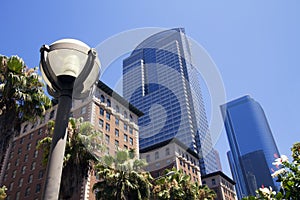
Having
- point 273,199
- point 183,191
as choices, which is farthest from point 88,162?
point 273,199

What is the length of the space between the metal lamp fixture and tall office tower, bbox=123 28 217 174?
1.92ft

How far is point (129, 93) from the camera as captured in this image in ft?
13.1

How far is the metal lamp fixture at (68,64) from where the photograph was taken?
3.56 meters

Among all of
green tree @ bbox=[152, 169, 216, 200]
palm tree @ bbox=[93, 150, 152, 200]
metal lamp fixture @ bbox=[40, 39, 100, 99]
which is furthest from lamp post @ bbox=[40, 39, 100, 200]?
green tree @ bbox=[152, 169, 216, 200]

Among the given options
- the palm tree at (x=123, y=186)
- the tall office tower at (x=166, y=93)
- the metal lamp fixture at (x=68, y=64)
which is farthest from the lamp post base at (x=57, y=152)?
the palm tree at (x=123, y=186)

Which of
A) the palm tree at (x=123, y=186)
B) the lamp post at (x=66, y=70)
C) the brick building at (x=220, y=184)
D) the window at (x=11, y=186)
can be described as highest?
the brick building at (x=220, y=184)

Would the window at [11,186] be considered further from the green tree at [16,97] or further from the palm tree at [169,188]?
the green tree at [16,97]

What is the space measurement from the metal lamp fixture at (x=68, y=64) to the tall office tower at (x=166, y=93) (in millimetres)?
586

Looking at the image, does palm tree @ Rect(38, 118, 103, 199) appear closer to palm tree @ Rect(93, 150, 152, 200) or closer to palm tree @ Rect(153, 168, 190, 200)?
palm tree @ Rect(93, 150, 152, 200)

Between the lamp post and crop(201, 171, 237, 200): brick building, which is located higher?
crop(201, 171, 237, 200): brick building

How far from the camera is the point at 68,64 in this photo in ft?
11.7

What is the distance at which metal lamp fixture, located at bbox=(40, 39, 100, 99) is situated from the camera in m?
3.56

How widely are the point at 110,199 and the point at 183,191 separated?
879 cm

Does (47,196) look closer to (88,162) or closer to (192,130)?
(192,130)
